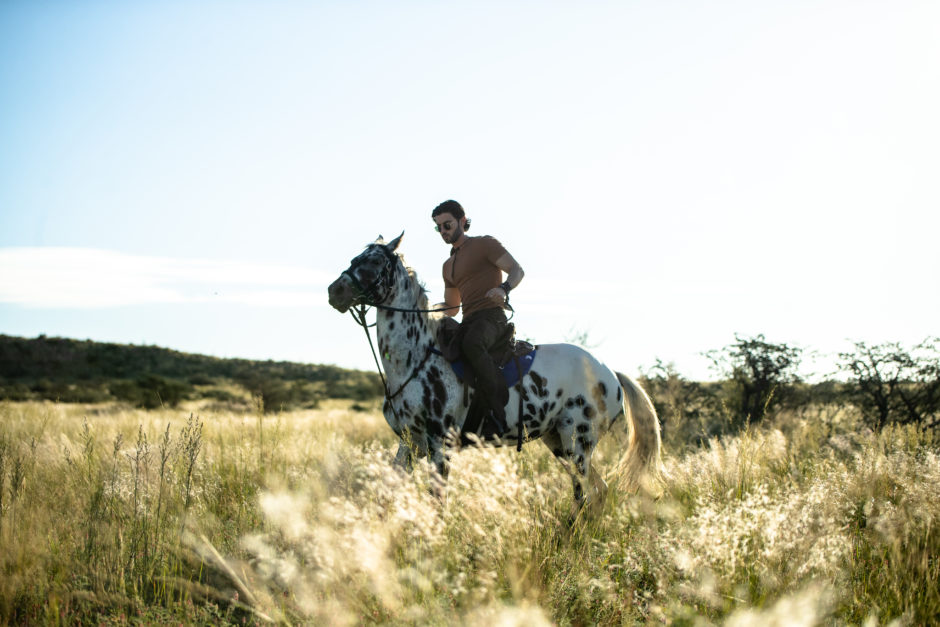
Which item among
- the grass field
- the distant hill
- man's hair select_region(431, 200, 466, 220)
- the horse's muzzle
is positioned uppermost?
man's hair select_region(431, 200, 466, 220)

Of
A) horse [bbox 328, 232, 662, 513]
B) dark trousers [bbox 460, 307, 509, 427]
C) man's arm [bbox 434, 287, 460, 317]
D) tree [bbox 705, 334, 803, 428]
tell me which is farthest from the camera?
tree [bbox 705, 334, 803, 428]

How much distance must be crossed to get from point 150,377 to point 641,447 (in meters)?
29.5

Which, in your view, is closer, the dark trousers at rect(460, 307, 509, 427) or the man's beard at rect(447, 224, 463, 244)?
the dark trousers at rect(460, 307, 509, 427)

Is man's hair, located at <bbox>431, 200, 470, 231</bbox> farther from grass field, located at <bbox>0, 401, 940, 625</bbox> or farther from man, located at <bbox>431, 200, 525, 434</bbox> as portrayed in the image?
grass field, located at <bbox>0, 401, 940, 625</bbox>

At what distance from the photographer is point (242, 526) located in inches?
176

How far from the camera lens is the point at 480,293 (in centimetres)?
509

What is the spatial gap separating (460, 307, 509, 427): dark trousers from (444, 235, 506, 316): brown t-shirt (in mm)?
156

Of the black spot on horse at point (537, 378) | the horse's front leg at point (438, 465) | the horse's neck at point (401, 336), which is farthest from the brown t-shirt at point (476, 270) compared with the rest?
the horse's front leg at point (438, 465)

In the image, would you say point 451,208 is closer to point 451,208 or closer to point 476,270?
point 451,208

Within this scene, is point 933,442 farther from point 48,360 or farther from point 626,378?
point 48,360

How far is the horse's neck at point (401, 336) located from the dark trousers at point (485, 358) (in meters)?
0.38

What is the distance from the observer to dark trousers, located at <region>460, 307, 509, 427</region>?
4.77m

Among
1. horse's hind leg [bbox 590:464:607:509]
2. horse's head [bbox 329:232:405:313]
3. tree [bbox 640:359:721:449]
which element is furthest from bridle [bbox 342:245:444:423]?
tree [bbox 640:359:721:449]

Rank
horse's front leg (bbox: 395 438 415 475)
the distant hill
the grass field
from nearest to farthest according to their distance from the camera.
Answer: the grass field → horse's front leg (bbox: 395 438 415 475) → the distant hill
